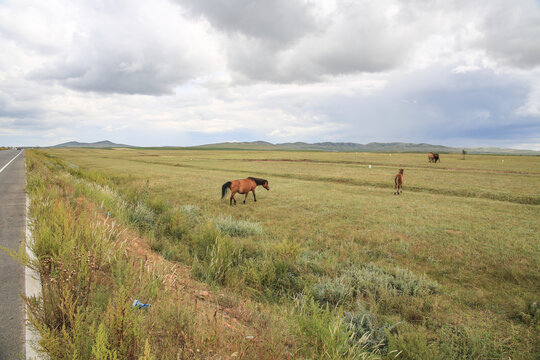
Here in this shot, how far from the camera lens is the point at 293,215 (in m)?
12.8

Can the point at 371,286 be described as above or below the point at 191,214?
below

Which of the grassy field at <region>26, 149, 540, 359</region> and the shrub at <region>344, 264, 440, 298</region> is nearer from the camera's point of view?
the grassy field at <region>26, 149, 540, 359</region>

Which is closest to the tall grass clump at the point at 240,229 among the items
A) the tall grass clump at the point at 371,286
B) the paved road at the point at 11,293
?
the tall grass clump at the point at 371,286

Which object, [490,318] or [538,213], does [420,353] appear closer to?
[490,318]

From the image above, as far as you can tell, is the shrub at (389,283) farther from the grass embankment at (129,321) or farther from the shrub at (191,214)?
the shrub at (191,214)

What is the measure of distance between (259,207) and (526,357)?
11577 millimetres

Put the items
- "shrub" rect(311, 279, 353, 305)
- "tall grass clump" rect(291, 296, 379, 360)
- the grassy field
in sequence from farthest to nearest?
"shrub" rect(311, 279, 353, 305) < the grassy field < "tall grass clump" rect(291, 296, 379, 360)

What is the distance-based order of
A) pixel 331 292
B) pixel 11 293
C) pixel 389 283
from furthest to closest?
pixel 389 283, pixel 331 292, pixel 11 293

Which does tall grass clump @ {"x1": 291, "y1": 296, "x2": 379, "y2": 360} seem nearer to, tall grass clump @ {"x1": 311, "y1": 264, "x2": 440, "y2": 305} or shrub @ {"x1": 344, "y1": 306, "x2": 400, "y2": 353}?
shrub @ {"x1": 344, "y1": 306, "x2": 400, "y2": 353}

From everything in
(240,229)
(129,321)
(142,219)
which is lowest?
(240,229)

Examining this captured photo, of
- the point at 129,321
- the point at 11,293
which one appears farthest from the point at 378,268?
the point at 11,293

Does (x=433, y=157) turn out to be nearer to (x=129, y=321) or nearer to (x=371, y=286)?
(x=371, y=286)

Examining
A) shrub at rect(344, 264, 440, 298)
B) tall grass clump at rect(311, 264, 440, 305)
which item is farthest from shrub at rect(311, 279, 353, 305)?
shrub at rect(344, 264, 440, 298)

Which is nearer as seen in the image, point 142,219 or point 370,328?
point 370,328
